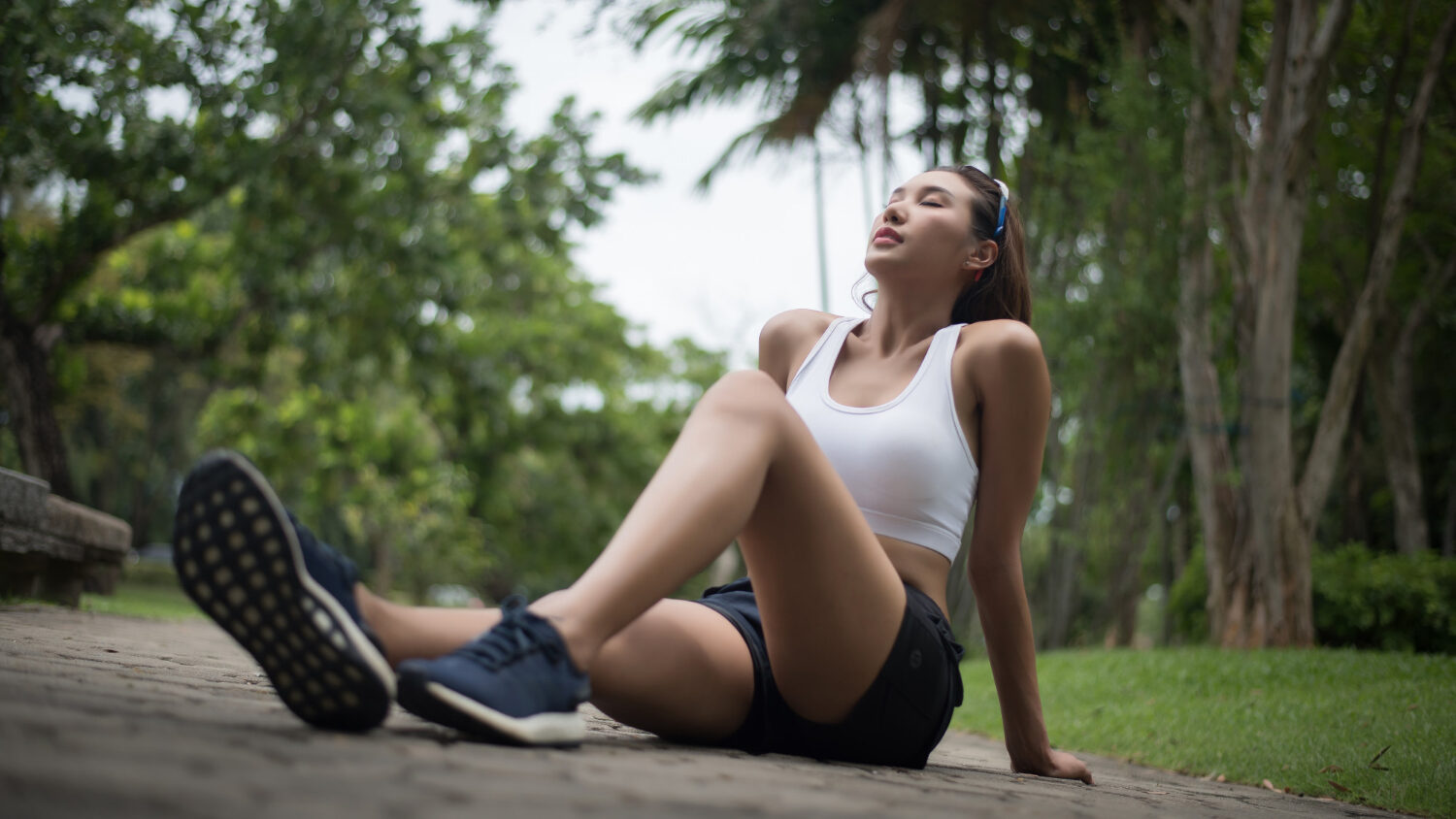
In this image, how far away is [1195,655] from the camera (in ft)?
21.9

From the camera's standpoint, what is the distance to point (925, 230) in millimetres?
2469

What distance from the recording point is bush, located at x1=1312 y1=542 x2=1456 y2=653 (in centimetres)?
804

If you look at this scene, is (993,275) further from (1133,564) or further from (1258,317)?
(1133,564)

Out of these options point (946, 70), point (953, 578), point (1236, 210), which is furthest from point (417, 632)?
point (946, 70)

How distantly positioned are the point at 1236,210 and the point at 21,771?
8457 millimetres

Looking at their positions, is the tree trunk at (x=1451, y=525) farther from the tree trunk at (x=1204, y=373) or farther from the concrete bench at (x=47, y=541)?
the concrete bench at (x=47, y=541)

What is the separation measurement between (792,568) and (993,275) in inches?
43.4

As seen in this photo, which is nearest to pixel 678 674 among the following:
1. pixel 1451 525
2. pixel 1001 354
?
pixel 1001 354

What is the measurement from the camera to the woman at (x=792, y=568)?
1431mm

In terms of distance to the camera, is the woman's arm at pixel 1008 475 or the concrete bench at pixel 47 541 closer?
the woman's arm at pixel 1008 475

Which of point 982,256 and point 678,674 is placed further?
point 982,256

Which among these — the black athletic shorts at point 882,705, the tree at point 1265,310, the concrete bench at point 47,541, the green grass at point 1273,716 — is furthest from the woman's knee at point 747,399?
the tree at point 1265,310

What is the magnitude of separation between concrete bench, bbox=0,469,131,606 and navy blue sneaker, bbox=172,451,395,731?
3.39 m

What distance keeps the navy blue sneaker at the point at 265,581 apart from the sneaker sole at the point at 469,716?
4cm
